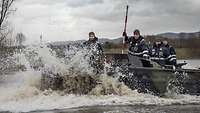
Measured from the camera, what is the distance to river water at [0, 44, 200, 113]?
12734 mm

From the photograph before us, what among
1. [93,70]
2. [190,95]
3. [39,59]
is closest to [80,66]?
[93,70]

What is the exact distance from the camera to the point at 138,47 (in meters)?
16.5

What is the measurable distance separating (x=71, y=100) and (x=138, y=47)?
3609 mm

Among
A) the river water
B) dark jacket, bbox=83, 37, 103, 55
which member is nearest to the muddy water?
the river water

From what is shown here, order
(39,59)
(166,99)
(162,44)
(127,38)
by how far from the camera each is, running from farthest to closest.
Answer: (162,44), (127,38), (39,59), (166,99)

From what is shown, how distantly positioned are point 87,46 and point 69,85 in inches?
54.5

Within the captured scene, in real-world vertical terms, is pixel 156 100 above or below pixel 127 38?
below

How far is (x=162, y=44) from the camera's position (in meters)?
18.4

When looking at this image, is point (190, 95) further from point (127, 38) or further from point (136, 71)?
point (127, 38)

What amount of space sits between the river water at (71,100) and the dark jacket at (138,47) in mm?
1639

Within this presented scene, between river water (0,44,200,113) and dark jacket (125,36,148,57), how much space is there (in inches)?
64.5

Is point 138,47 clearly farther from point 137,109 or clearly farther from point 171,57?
point 137,109

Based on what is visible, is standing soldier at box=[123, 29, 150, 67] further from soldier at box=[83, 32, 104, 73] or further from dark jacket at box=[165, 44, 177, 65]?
dark jacket at box=[165, 44, 177, 65]

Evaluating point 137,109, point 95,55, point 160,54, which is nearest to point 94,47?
point 95,55
